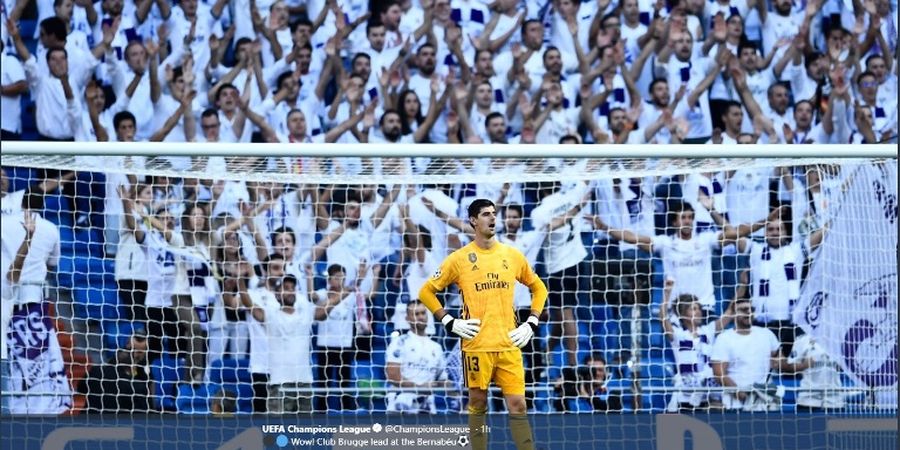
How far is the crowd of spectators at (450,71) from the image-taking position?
1042cm

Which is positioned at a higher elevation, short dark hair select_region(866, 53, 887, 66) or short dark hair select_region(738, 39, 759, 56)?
short dark hair select_region(738, 39, 759, 56)

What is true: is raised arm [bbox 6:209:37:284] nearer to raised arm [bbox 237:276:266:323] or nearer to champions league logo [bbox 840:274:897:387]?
raised arm [bbox 237:276:266:323]

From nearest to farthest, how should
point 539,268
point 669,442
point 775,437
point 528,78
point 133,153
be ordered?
1. point 133,153
2. point 669,442
3. point 775,437
4. point 539,268
5. point 528,78

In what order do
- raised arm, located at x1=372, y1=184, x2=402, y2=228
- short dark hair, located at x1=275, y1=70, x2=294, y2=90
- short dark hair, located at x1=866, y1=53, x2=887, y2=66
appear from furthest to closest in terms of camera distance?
1. short dark hair, located at x1=866, y1=53, x2=887, y2=66
2. short dark hair, located at x1=275, y1=70, x2=294, y2=90
3. raised arm, located at x1=372, y1=184, x2=402, y2=228

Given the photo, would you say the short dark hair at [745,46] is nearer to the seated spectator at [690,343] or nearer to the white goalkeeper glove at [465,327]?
the seated spectator at [690,343]

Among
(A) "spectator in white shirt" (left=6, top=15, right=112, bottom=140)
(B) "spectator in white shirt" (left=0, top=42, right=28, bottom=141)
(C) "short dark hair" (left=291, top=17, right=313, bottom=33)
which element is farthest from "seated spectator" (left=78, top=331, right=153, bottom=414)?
(C) "short dark hair" (left=291, top=17, right=313, bottom=33)

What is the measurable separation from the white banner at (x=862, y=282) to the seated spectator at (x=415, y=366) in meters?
2.73

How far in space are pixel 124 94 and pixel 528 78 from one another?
10.8ft

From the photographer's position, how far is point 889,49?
36.6ft

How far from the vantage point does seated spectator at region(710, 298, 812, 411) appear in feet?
30.8

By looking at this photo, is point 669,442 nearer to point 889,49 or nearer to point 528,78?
point 528,78

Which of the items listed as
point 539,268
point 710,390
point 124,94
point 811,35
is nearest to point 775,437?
point 710,390

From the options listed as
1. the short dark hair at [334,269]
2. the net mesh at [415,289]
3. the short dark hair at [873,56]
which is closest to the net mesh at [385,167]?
the net mesh at [415,289]

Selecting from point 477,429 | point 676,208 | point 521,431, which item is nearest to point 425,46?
point 676,208
